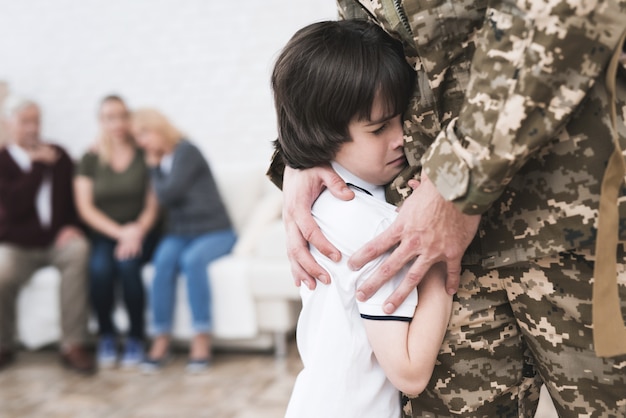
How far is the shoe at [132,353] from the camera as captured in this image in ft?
11.0

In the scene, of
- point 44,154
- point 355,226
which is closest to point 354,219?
point 355,226

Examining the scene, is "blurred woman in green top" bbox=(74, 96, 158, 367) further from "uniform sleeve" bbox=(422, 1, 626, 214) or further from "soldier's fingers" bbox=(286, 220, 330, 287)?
"uniform sleeve" bbox=(422, 1, 626, 214)

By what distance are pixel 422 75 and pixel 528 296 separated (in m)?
0.36

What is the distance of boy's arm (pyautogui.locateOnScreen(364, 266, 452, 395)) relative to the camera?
93cm

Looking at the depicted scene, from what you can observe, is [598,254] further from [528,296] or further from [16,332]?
[16,332]

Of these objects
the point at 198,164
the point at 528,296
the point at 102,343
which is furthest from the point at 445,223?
the point at 102,343

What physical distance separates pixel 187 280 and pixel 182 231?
36 cm

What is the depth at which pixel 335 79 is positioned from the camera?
0.97m

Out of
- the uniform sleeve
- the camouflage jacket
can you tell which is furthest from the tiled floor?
the uniform sleeve

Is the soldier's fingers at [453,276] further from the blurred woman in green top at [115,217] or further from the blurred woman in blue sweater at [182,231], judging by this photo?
the blurred woman in green top at [115,217]

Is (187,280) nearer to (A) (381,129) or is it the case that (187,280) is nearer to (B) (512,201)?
(A) (381,129)

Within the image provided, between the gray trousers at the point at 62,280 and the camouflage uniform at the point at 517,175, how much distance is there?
9.20 ft

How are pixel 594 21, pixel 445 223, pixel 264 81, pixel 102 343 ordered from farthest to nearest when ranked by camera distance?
pixel 264 81 → pixel 102 343 → pixel 445 223 → pixel 594 21

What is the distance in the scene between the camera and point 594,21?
2.49ft
